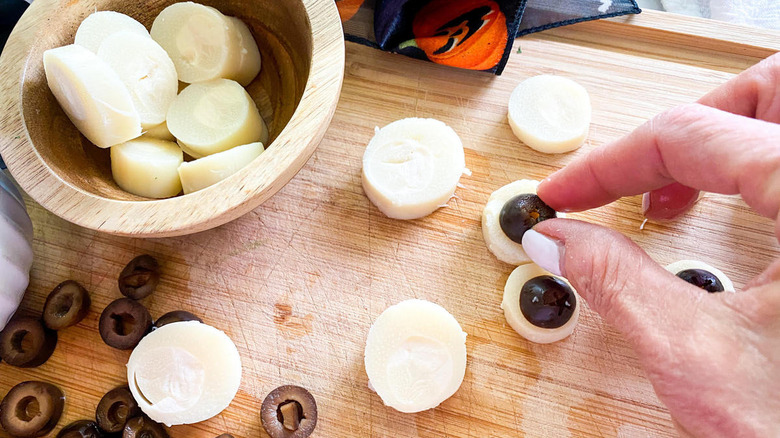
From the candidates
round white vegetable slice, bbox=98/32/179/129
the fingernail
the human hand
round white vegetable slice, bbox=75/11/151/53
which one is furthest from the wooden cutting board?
round white vegetable slice, bbox=75/11/151/53

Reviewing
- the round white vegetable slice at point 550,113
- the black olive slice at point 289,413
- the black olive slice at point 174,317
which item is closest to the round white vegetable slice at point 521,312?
the round white vegetable slice at point 550,113

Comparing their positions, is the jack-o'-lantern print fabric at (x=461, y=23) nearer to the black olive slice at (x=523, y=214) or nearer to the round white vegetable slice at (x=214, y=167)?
the black olive slice at (x=523, y=214)

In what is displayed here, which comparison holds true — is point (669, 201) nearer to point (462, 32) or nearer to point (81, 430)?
point (462, 32)

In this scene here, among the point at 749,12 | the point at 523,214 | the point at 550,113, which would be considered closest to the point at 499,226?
the point at 523,214

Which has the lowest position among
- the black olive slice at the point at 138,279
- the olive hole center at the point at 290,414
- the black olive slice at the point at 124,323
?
the olive hole center at the point at 290,414

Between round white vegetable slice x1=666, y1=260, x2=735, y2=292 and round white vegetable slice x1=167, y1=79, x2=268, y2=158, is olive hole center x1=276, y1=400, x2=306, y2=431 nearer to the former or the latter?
round white vegetable slice x1=167, y1=79, x2=268, y2=158

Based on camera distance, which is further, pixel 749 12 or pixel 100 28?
pixel 749 12

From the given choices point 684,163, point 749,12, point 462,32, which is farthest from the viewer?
point 749,12
